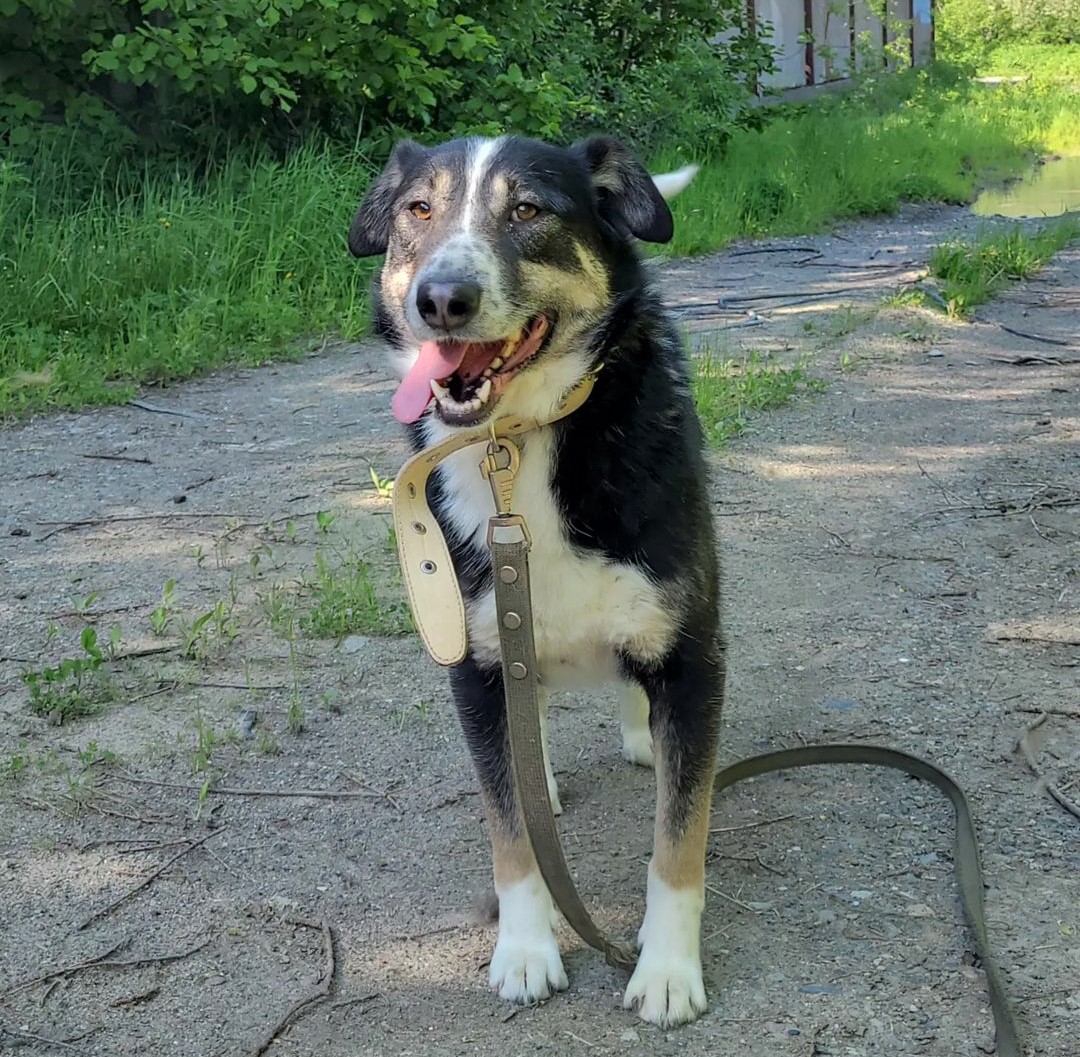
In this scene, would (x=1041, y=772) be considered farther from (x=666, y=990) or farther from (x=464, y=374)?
(x=464, y=374)

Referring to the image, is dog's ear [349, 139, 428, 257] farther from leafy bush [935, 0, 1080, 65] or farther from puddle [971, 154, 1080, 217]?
leafy bush [935, 0, 1080, 65]

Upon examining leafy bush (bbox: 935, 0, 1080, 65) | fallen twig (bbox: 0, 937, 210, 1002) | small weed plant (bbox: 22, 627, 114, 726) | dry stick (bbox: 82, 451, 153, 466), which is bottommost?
fallen twig (bbox: 0, 937, 210, 1002)

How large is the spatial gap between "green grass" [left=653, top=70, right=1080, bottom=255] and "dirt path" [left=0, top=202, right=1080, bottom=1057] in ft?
14.8

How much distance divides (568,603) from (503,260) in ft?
2.12

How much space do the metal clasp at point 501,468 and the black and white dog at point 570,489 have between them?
7cm

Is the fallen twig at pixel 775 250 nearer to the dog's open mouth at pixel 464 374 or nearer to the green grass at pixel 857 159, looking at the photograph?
the green grass at pixel 857 159

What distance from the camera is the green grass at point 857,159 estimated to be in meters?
10.7

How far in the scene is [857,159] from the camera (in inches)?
497

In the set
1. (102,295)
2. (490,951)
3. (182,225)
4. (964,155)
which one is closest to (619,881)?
(490,951)

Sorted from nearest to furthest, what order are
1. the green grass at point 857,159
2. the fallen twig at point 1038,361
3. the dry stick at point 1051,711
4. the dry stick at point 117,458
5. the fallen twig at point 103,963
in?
the fallen twig at point 103,963 → the dry stick at point 1051,711 → the dry stick at point 117,458 → the fallen twig at point 1038,361 → the green grass at point 857,159

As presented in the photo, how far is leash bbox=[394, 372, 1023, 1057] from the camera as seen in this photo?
2096mm

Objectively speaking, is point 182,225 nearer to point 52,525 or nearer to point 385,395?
point 385,395

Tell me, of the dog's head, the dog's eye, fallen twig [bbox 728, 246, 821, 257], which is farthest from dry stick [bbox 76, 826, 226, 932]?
fallen twig [bbox 728, 246, 821, 257]

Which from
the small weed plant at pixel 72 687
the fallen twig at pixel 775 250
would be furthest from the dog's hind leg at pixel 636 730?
the fallen twig at pixel 775 250
